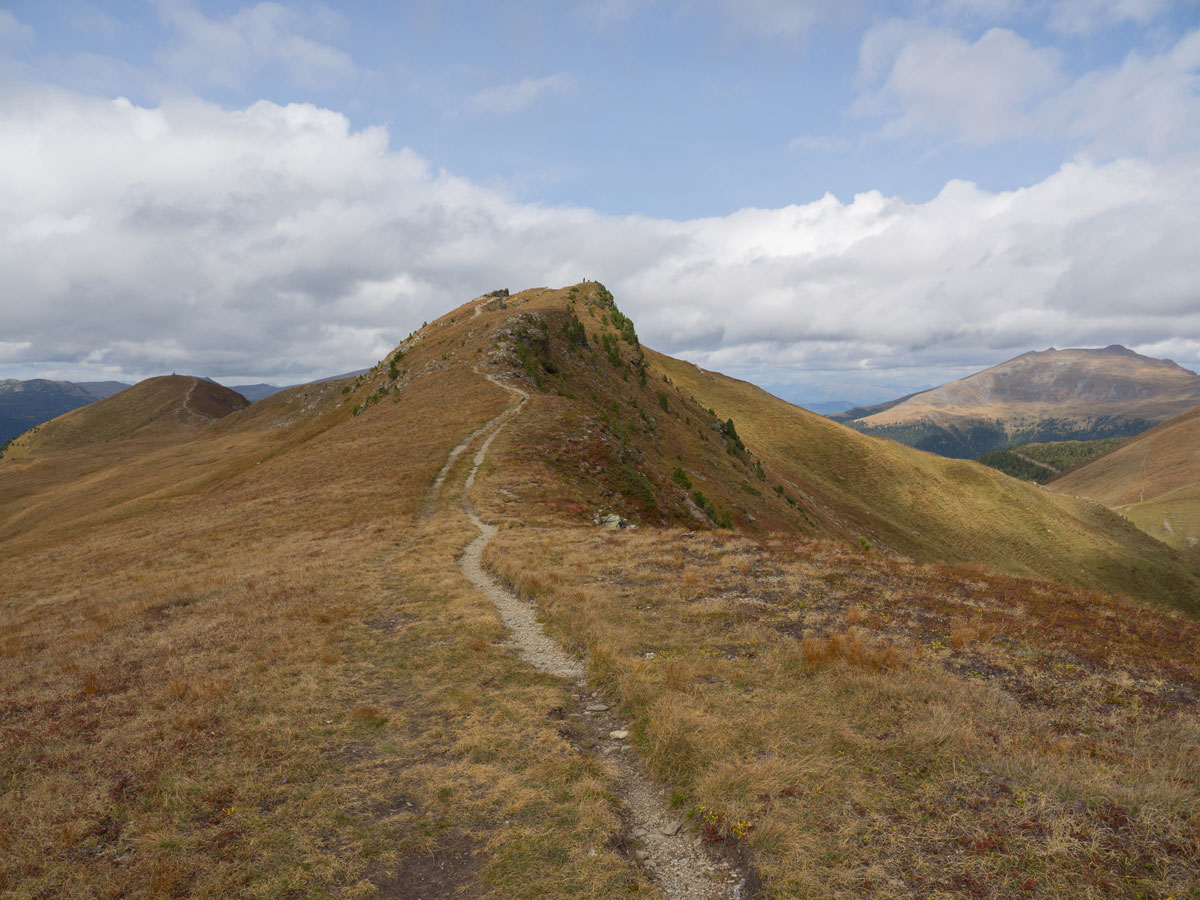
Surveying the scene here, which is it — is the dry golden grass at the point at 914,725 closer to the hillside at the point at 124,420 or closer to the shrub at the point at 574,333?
the shrub at the point at 574,333

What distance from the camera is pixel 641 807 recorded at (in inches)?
365

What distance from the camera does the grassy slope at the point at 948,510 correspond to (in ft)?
302

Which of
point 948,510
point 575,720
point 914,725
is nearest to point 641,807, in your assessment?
point 575,720

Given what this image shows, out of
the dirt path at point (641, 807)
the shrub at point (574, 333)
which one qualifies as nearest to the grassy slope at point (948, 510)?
the shrub at point (574, 333)

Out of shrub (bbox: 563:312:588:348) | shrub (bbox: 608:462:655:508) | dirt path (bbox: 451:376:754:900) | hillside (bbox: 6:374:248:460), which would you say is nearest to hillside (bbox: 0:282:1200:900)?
dirt path (bbox: 451:376:754:900)

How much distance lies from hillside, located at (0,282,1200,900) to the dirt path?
6cm

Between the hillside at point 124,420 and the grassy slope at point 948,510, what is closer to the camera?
the grassy slope at point 948,510

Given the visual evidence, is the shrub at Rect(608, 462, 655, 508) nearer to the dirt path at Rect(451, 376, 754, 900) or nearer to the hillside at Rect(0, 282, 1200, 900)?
the hillside at Rect(0, 282, 1200, 900)

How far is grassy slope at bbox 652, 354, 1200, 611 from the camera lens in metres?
92.0

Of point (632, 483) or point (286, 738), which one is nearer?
point (286, 738)

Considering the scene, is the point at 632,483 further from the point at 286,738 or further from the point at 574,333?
the point at 574,333

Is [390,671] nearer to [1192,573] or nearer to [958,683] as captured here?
[958,683]

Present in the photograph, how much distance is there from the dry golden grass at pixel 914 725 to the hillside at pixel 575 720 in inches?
2.5

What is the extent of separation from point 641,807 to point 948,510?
376 ft
